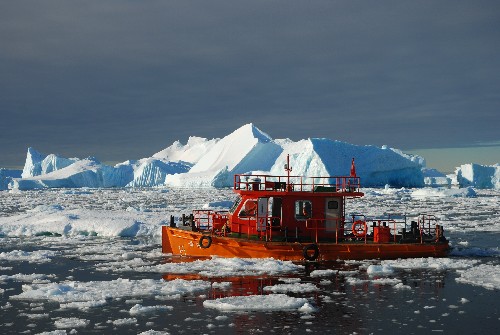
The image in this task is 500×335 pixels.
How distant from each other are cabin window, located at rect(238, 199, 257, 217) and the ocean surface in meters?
1.73

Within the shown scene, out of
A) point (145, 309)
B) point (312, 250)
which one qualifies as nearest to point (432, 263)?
point (312, 250)

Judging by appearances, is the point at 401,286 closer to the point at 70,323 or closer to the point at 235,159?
the point at 70,323

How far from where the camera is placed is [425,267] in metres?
16.2

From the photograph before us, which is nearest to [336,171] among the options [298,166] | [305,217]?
[298,166]

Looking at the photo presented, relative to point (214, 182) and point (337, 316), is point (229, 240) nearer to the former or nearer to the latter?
point (337, 316)

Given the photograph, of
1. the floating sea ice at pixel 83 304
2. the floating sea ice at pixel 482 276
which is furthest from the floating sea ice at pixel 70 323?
the floating sea ice at pixel 482 276

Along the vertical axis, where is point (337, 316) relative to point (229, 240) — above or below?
below

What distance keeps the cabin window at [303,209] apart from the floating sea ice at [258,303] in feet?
18.9

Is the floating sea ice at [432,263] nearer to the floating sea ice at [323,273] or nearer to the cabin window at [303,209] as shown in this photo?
the floating sea ice at [323,273]

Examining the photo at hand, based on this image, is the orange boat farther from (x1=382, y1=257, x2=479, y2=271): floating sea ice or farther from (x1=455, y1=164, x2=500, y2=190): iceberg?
(x1=455, y1=164, x2=500, y2=190): iceberg

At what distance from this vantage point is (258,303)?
1154cm

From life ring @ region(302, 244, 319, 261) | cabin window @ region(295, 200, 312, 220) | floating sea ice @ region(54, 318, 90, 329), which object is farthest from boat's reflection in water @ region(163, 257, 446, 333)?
floating sea ice @ region(54, 318, 90, 329)

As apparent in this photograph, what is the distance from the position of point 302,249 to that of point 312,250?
28 cm

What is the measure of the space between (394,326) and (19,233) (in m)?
19.5
